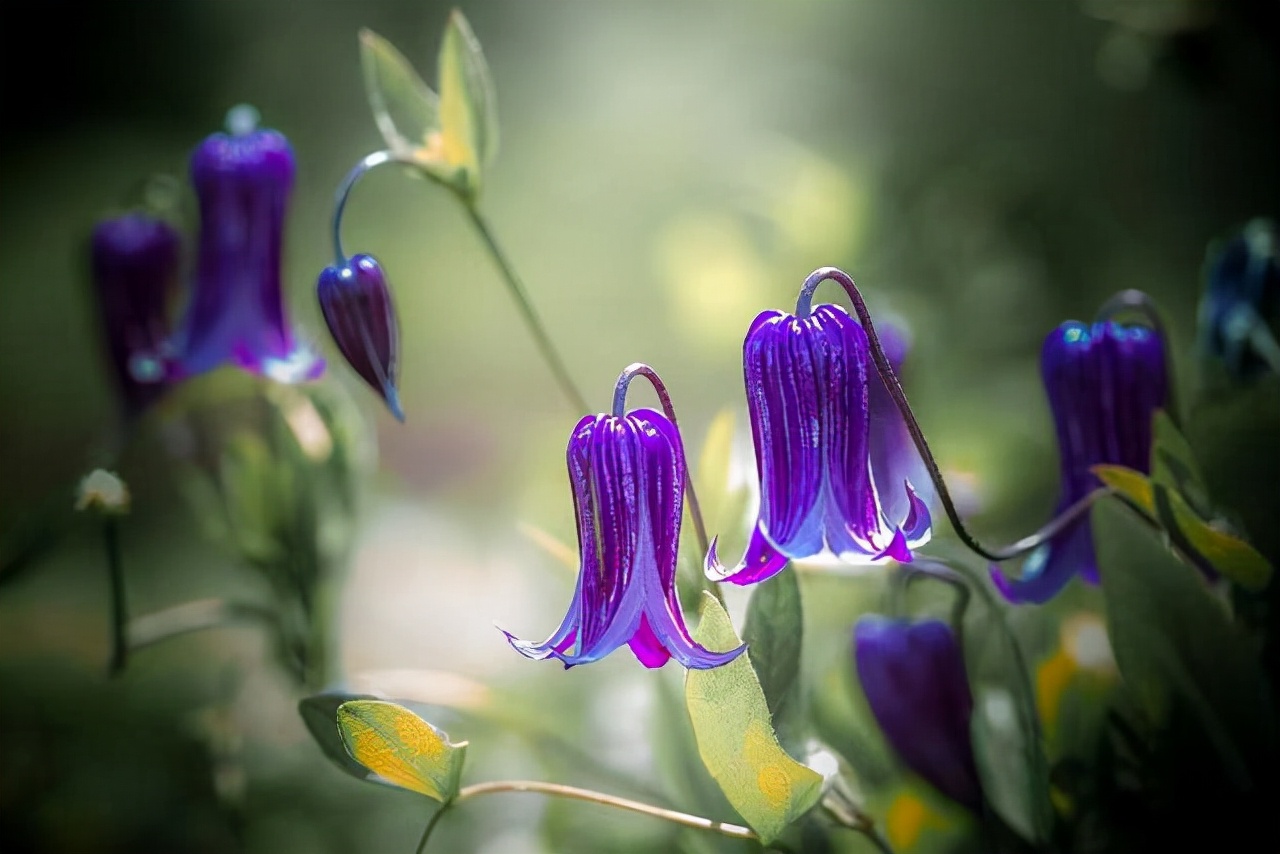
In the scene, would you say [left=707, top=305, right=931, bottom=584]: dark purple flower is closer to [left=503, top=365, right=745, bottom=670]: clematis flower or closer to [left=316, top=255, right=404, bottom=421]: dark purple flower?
[left=503, top=365, right=745, bottom=670]: clematis flower

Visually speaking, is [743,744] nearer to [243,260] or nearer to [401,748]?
[401,748]

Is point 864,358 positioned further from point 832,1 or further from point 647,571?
point 832,1

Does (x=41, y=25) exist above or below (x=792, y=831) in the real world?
above

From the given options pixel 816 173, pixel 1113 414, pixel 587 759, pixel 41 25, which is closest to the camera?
pixel 1113 414

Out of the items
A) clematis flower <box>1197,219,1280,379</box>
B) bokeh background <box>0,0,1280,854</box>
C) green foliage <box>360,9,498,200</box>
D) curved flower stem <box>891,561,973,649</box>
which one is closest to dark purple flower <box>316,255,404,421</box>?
green foliage <box>360,9,498,200</box>

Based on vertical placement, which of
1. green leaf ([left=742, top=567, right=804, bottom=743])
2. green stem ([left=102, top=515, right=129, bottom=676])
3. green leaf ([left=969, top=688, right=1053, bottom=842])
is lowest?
green stem ([left=102, top=515, right=129, bottom=676])

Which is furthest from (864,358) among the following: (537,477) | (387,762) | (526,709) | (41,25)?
(41,25)
